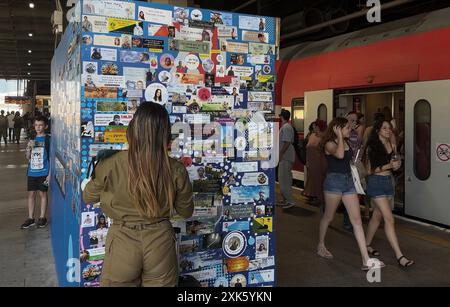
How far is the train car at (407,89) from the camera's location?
247 inches

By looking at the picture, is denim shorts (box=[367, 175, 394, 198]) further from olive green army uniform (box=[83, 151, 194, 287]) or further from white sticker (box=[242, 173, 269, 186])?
olive green army uniform (box=[83, 151, 194, 287])

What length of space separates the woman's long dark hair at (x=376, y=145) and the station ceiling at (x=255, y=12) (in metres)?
4.58

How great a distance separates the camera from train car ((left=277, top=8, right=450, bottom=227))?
6.26 metres

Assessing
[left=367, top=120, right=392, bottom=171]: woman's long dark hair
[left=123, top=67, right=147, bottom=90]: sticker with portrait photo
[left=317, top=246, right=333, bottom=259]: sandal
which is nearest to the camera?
[left=123, top=67, right=147, bottom=90]: sticker with portrait photo

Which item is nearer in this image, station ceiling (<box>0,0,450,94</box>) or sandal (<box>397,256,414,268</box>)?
sandal (<box>397,256,414,268</box>)

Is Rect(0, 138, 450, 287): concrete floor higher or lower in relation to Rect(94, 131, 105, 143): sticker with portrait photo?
lower

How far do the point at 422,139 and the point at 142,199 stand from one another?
5391mm

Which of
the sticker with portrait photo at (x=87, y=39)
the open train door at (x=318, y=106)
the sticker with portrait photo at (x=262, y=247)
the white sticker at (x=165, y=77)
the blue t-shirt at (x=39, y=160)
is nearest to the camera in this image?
the sticker with portrait photo at (x=87, y=39)

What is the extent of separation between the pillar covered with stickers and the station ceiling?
5.41 meters

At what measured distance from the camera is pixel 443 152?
20.4 feet

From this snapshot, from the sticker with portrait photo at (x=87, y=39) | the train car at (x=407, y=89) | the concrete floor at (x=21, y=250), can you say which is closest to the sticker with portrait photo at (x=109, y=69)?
the sticker with portrait photo at (x=87, y=39)

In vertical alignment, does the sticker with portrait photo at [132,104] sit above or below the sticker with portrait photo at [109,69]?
below

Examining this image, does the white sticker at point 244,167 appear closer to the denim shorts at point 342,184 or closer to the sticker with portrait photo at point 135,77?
the sticker with portrait photo at point 135,77

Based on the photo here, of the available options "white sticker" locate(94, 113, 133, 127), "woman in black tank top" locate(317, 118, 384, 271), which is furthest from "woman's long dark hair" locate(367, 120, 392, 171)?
"white sticker" locate(94, 113, 133, 127)
